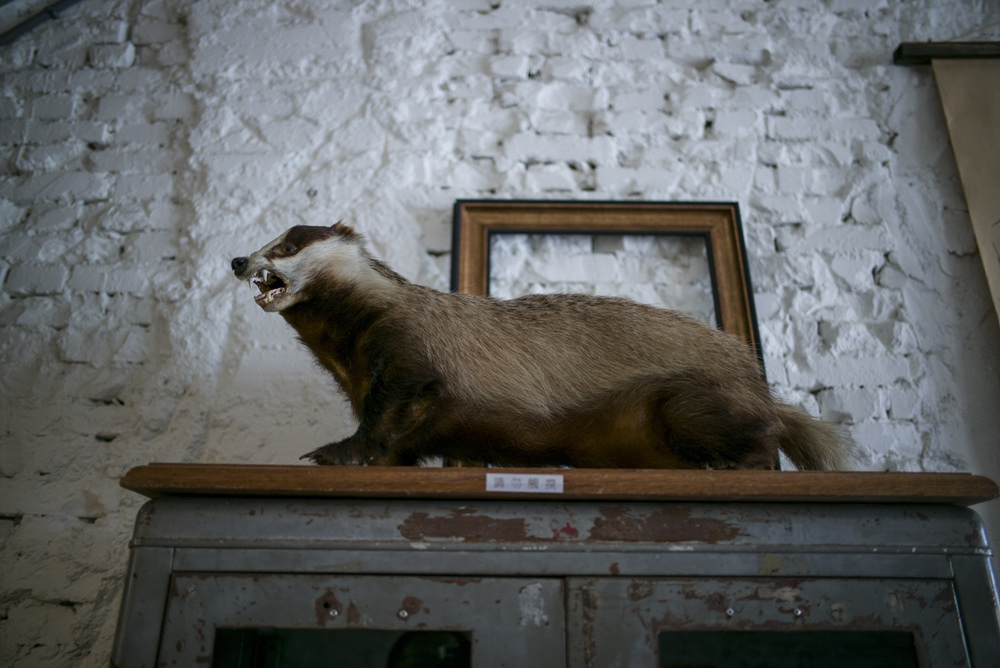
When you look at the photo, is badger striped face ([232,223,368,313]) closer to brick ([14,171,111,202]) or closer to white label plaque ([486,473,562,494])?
white label plaque ([486,473,562,494])

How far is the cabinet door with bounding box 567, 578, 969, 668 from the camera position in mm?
939

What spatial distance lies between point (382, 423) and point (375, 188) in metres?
1.05

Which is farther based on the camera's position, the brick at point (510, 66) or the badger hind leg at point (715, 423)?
the brick at point (510, 66)

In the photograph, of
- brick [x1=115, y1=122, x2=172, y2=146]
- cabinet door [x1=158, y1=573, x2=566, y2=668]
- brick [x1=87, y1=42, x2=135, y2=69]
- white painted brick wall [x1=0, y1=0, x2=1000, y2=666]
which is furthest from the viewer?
brick [x1=87, y1=42, x2=135, y2=69]

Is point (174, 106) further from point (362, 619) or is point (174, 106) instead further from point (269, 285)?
point (362, 619)

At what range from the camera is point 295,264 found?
1259 mm

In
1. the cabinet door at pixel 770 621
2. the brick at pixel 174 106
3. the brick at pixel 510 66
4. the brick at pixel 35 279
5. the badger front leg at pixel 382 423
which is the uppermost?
the brick at pixel 510 66

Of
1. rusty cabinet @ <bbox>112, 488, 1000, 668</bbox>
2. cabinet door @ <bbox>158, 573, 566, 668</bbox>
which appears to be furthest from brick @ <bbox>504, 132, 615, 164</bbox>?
cabinet door @ <bbox>158, 573, 566, 668</bbox>

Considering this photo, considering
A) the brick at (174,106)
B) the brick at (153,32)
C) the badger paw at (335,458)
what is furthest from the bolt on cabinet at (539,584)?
the brick at (153,32)

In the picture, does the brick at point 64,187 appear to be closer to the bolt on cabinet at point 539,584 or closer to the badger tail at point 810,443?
the bolt on cabinet at point 539,584

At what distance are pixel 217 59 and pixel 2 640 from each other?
1.80m

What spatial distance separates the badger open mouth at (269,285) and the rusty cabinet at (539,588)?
0.40 m

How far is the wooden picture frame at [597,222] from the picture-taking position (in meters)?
1.87

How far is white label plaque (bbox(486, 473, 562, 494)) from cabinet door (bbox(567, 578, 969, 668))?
142 mm
